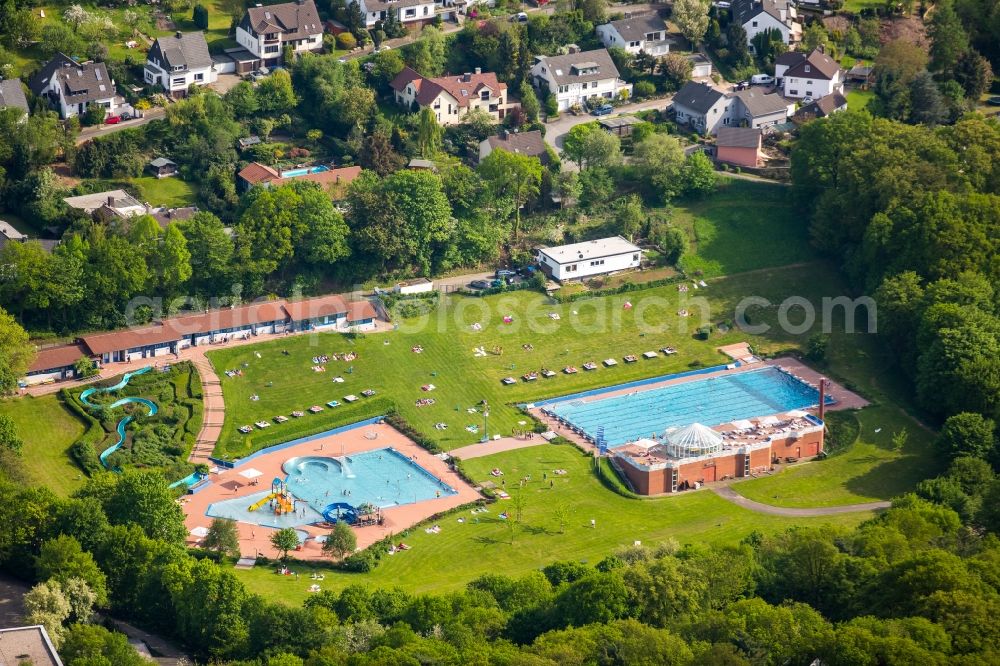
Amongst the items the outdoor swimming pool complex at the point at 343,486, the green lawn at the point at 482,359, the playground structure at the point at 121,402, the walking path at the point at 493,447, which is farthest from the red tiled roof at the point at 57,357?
the walking path at the point at 493,447

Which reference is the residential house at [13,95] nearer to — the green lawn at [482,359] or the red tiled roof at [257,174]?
the red tiled roof at [257,174]

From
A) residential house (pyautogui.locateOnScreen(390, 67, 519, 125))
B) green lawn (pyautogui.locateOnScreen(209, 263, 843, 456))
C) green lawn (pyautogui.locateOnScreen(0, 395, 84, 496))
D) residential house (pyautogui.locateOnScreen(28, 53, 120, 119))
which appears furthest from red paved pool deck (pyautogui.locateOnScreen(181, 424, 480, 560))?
residential house (pyautogui.locateOnScreen(28, 53, 120, 119))

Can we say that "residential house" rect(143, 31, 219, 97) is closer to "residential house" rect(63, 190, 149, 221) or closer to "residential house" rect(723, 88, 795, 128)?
"residential house" rect(63, 190, 149, 221)

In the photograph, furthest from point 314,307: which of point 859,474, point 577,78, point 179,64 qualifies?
point 859,474

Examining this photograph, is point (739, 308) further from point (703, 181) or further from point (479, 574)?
point (479, 574)

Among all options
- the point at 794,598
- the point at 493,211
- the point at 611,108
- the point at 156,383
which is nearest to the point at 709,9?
the point at 611,108
